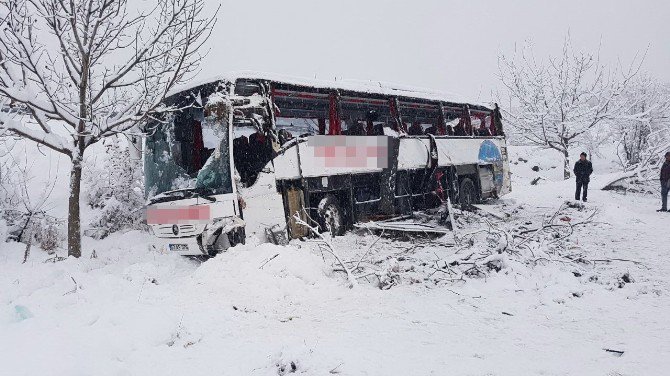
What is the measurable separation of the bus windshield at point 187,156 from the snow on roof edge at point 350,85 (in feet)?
2.08

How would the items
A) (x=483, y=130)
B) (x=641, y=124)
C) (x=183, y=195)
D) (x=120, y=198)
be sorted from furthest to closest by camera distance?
(x=641, y=124)
(x=483, y=130)
(x=120, y=198)
(x=183, y=195)

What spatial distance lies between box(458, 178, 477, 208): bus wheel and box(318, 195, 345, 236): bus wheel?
4.95m

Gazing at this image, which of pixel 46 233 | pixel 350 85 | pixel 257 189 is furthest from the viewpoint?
pixel 46 233

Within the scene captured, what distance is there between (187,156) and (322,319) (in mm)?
3999

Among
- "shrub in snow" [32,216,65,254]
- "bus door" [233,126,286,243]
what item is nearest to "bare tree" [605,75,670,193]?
"bus door" [233,126,286,243]

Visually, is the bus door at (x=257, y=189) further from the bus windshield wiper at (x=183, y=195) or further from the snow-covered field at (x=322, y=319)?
the snow-covered field at (x=322, y=319)

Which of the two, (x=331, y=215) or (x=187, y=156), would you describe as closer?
(x=187, y=156)

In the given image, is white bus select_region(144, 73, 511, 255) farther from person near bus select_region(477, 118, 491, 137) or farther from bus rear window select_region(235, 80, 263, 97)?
person near bus select_region(477, 118, 491, 137)

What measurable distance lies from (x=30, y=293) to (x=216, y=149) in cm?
308

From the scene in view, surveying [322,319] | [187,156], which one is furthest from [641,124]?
[322,319]

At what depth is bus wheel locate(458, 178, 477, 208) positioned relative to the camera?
1286 centimetres

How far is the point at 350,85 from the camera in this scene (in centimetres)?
951

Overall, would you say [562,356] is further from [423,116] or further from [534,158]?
[534,158]

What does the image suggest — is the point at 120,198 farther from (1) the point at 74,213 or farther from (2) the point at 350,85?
(2) the point at 350,85
